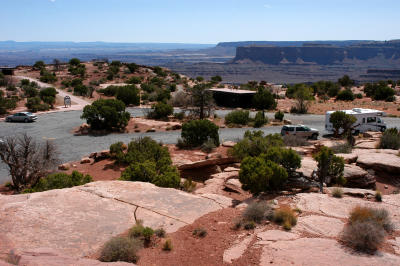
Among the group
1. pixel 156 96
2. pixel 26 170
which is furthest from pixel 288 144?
pixel 156 96

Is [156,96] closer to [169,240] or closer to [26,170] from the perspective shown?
[26,170]

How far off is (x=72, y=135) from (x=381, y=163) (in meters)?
23.7

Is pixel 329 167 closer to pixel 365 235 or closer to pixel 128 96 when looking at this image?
pixel 365 235

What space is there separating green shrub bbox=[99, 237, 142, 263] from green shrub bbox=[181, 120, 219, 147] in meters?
17.2

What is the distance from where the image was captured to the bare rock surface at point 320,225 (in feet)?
30.7

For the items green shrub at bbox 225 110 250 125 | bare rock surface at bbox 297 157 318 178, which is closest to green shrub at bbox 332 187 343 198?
bare rock surface at bbox 297 157 318 178

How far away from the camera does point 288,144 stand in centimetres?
2409

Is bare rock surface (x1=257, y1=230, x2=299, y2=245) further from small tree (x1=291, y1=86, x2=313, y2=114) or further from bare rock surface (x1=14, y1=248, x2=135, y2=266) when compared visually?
small tree (x1=291, y1=86, x2=313, y2=114)

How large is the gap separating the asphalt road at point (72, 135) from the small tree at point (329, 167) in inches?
477

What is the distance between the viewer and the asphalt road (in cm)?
2573

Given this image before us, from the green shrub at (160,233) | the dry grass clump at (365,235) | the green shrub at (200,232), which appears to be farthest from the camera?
the green shrub at (200,232)

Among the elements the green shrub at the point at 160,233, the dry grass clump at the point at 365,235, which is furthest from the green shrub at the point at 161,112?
the dry grass clump at the point at 365,235

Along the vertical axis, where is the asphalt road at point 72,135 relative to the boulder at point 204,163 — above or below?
below

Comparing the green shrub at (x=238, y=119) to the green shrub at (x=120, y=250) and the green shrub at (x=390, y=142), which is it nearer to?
the green shrub at (x=390, y=142)
